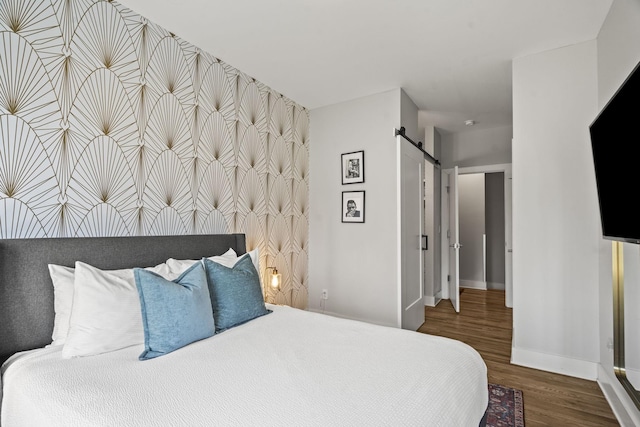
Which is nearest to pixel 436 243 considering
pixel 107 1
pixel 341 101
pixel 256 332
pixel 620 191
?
pixel 341 101

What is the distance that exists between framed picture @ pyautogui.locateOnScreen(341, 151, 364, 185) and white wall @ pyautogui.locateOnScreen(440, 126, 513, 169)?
2.34 m

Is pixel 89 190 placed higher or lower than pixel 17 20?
lower

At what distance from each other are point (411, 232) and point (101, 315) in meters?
3.06

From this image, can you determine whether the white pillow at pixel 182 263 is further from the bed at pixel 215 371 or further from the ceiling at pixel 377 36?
the ceiling at pixel 377 36

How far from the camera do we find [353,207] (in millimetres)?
3740

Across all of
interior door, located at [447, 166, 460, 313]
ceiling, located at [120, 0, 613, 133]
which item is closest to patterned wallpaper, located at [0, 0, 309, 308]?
ceiling, located at [120, 0, 613, 133]

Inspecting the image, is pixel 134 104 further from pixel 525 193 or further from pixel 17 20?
pixel 525 193

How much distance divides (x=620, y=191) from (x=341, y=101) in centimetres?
284

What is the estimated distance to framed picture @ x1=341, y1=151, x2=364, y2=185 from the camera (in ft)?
12.1

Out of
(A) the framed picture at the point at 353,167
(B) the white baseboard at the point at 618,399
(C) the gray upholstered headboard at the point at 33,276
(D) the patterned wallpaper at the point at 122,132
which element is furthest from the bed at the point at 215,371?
(A) the framed picture at the point at 353,167

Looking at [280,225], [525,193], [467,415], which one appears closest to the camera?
[467,415]

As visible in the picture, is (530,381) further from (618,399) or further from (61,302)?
(61,302)

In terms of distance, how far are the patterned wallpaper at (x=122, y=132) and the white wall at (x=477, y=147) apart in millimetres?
3304

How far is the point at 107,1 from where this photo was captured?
2086 millimetres
